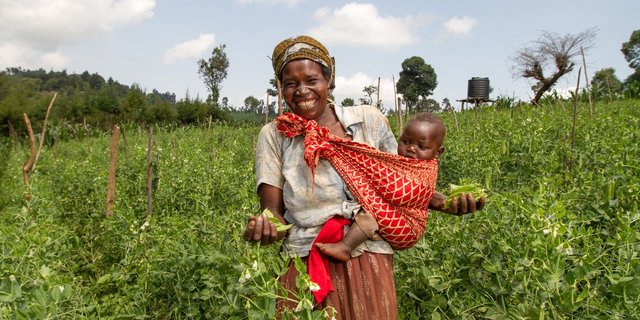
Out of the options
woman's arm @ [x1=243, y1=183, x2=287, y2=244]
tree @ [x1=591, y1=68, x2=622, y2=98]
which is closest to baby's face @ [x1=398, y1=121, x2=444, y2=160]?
woman's arm @ [x1=243, y1=183, x2=287, y2=244]

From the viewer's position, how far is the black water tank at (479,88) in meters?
15.9

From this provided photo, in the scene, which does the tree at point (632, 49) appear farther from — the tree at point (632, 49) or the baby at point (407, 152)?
the baby at point (407, 152)

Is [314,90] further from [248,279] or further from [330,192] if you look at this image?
[248,279]

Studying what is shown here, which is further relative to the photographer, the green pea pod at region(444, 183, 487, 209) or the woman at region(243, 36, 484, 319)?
the green pea pod at region(444, 183, 487, 209)

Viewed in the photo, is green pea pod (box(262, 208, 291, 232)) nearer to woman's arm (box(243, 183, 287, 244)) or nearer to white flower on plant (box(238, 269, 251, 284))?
woman's arm (box(243, 183, 287, 244))

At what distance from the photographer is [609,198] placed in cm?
262

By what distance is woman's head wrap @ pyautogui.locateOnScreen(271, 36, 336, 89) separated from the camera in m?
1.54

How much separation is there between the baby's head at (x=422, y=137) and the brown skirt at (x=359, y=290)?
0.34m

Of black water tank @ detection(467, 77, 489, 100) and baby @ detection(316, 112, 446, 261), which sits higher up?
black water tank @ detection(467, 77, 489, 100)

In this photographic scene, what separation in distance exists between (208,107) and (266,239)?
80.6ft

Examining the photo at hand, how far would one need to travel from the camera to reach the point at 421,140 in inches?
61.8

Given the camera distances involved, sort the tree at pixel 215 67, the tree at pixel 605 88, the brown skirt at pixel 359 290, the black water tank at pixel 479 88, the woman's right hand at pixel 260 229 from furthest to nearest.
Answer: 1. the tree at pixel 215 67
2. the black water tank at pixel 479 88
3. the tree at pixel 605 88
4. the brown skirt at pixel 359 290
5. the woman's right hand at pixel 260 229

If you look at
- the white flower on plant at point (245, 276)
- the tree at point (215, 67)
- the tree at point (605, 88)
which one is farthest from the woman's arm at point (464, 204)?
the tree at point (215, 67)

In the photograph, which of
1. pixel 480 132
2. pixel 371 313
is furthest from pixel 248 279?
pixel 480 132
